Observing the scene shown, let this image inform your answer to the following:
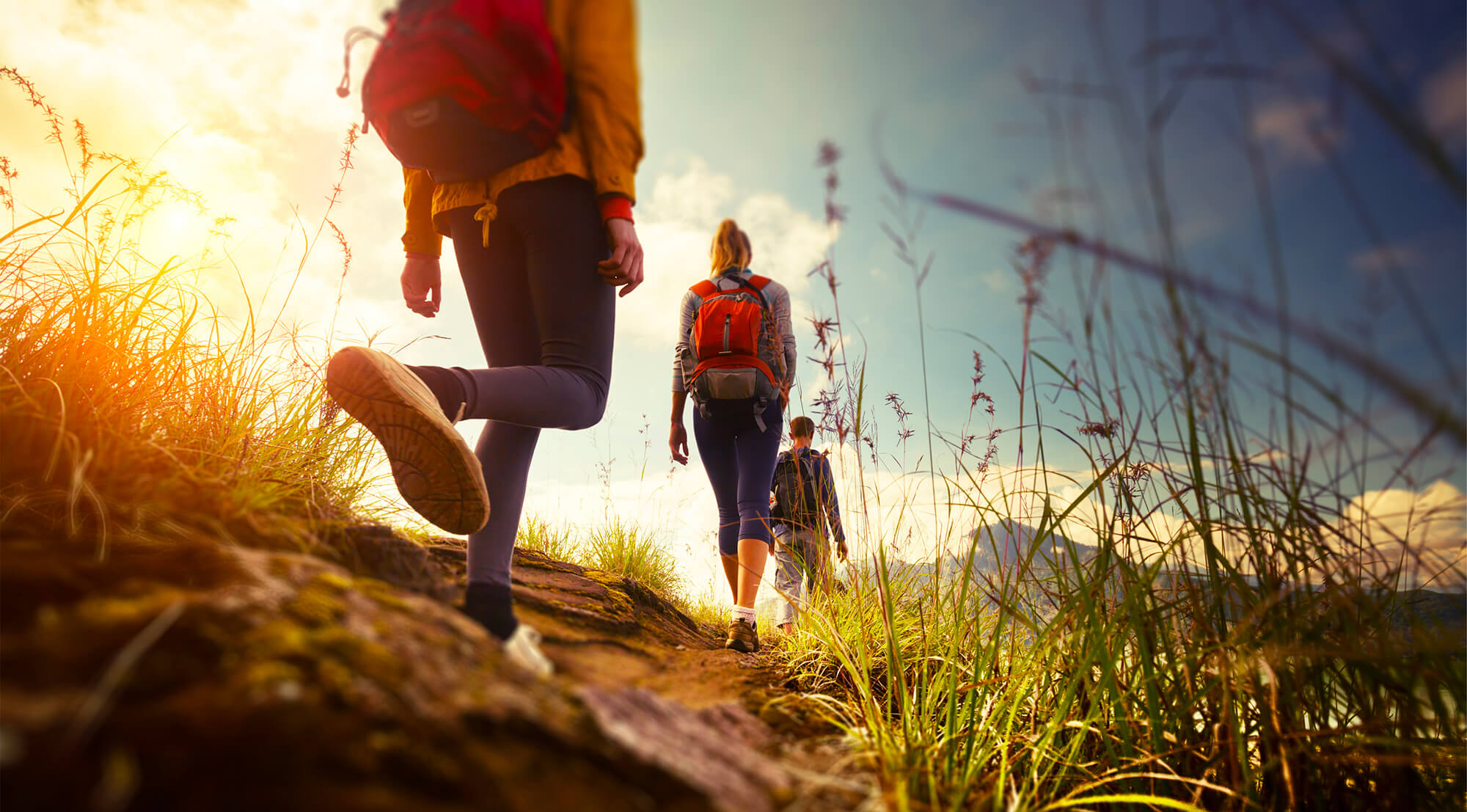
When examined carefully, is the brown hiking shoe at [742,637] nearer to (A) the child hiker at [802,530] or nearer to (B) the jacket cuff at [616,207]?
(A) the child hiker at [802,530]

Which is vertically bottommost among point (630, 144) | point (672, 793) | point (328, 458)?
point (672, 793)

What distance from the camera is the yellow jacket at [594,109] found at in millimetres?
1404

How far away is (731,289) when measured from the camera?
3.08 meters

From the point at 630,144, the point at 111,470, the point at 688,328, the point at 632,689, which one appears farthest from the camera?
the point at 688,328

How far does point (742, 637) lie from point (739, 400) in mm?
1045

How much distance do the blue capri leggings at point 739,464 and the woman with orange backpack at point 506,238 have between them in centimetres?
128

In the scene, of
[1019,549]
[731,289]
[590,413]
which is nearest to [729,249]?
[731,289]

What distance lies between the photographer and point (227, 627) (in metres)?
0.66

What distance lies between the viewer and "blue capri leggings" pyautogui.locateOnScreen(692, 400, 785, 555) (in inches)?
107

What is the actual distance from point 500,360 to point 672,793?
122 centimetres

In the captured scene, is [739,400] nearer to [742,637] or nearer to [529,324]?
[742,637]

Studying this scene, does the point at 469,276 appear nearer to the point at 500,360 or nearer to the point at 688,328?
the point at 500,360

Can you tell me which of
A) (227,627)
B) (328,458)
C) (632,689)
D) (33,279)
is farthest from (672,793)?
(33,279)

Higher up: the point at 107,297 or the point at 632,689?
the point at 107,297
